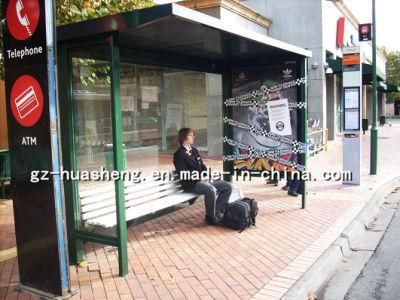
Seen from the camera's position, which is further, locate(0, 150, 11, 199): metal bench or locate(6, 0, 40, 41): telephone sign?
locate(0, 150, 11, 199): metal bench

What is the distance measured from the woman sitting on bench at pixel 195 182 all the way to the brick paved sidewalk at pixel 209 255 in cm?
31

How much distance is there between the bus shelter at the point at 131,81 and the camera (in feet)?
14.4

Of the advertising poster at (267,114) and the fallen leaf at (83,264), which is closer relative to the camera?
the fallen leaf at (83,264)

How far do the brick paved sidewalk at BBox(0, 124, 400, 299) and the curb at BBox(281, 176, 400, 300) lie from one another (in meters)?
0.08

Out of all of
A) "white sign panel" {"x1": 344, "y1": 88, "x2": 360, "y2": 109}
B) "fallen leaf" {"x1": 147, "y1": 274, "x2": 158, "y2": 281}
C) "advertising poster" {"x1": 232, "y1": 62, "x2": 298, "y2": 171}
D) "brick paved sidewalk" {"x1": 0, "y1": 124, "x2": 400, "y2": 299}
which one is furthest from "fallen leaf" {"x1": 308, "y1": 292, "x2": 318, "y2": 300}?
"white sign panel" {"x1": 344, "y1": 88, "x2": 360, "y2": 109}

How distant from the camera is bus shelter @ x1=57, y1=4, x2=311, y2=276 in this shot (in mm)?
4379

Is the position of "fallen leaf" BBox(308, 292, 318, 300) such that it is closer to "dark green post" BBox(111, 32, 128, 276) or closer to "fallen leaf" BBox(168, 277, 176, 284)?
"fallen leaf" BBox(168, 277, 176, 284)

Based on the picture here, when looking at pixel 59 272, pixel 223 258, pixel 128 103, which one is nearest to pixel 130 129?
pixel 128 103

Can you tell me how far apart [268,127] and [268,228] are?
2131 millimetres

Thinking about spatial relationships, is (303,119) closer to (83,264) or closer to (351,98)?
(351,98)

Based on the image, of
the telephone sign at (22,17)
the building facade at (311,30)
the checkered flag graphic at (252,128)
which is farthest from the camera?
the building facade at (311,30)

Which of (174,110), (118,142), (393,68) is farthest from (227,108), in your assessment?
(393,68)

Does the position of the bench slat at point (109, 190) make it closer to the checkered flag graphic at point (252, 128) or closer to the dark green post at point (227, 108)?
the dark green post at point (227, 108)

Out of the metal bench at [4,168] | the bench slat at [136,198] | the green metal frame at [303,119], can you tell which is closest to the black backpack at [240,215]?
the bench slat at [136,198]
